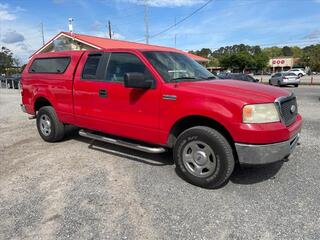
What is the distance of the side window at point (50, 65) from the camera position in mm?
6218

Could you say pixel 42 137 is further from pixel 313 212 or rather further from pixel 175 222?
pixel 313 212

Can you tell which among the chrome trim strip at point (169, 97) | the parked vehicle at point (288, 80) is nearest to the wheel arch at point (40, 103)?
the chrome trim strip at point (169, 97)

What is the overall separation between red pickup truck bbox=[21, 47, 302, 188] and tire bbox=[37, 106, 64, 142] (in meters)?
0.04

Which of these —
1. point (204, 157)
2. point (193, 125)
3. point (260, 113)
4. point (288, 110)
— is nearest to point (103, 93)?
point (193, 125)

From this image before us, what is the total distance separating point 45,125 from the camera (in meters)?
6.75

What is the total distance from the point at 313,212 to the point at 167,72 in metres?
2.73

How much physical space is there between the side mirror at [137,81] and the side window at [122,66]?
0.26 m

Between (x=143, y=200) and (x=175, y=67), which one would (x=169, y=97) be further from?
(x=143, y=200)

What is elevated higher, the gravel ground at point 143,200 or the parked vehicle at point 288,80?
the parked vehicle at point 288,80

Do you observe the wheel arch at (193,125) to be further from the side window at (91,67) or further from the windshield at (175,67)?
the side window at (91,67)

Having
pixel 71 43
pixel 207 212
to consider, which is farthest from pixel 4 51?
pixel 207 212

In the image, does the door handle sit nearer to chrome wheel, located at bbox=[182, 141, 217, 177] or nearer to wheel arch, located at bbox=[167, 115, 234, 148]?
wheel arch, located at bbox=[167, 115, 234, 148]

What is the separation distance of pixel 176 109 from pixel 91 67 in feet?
6.87

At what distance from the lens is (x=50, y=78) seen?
6348mm
